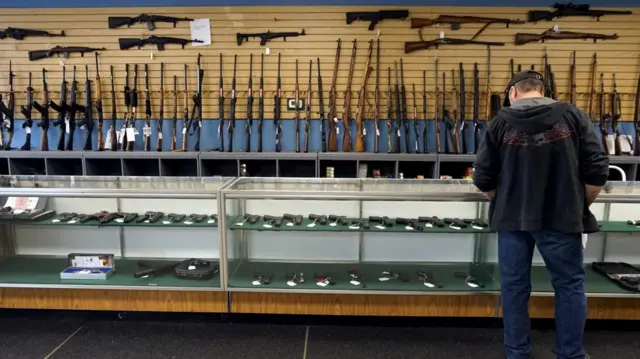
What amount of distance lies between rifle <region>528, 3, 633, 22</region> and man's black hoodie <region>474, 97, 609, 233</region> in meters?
3.86

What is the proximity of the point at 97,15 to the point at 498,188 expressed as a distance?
549cm

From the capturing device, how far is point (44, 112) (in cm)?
513

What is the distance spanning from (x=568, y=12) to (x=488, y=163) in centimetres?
425

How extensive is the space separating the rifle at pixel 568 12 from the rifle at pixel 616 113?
0.78 m

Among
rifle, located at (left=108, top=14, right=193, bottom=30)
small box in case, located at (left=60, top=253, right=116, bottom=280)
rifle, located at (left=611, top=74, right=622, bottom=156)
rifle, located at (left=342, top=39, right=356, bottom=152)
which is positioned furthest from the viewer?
rifle, located at (left=108, top=14, right=193, bottom=30)

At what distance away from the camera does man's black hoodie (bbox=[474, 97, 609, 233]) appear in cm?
Answer: 182

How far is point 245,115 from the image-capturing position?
5359mm

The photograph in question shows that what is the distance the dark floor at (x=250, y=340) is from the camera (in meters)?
2.33

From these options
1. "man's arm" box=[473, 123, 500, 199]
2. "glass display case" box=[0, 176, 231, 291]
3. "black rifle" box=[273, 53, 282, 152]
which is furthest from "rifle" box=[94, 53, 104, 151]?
"man's arm" box=[473, 123, 500, 199]

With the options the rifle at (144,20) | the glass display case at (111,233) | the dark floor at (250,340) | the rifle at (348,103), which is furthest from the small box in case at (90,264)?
the rifle at (144,20)

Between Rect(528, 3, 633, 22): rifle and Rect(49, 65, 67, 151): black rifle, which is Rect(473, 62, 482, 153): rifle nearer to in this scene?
Rect(528, 3, 633, 22): rifle

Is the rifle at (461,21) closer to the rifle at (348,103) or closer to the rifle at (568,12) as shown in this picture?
the rifle at (568,12)

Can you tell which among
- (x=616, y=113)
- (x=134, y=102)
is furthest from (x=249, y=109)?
(x=616, y=113)

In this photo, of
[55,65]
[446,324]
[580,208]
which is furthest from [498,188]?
[55,65]
